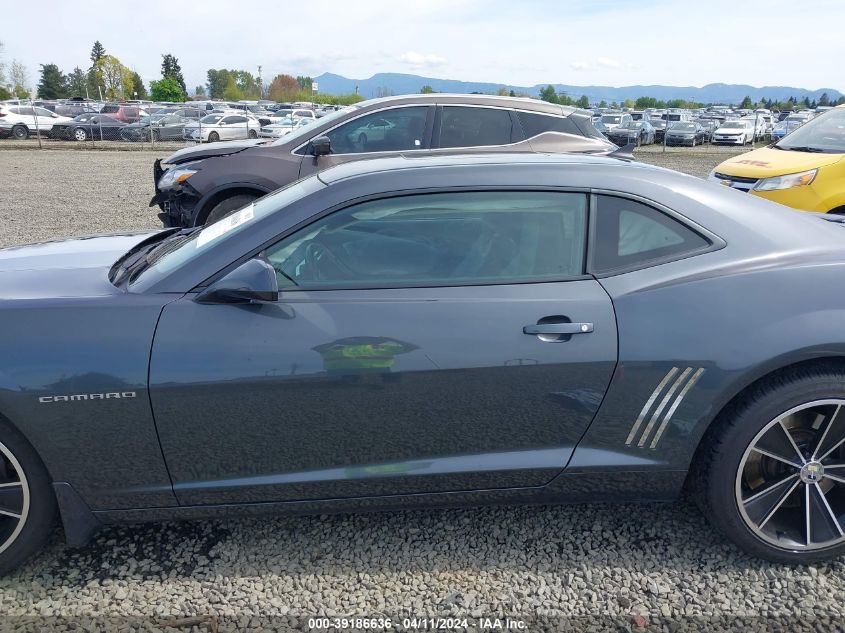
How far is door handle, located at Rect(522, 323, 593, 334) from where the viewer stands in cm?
234

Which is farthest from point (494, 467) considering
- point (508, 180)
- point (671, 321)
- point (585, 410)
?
point (508, 180)

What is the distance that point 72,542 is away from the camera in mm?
2424

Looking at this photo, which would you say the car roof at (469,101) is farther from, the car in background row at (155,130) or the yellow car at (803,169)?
the car in background row at (155,130)

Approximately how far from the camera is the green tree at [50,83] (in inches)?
2837

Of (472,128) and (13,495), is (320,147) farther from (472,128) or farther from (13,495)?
(13,495)

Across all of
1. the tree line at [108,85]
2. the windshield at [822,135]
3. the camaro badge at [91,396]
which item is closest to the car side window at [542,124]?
the windshield at [822,135]

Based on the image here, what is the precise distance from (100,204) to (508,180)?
981cm

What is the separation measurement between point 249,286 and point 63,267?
1.08 metres

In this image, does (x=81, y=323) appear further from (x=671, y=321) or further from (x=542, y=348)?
(x=671, y=321)

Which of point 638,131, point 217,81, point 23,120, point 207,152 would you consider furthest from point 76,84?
point 207,152

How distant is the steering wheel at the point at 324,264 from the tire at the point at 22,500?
3.84 feet

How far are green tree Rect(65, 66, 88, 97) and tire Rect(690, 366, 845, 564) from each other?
8665cm

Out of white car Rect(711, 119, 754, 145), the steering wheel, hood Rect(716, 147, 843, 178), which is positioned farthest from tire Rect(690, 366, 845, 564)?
white car Rect(711, 119, 754, 145)

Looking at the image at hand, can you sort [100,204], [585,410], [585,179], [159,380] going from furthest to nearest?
[100,204]
[585,179]
[585,410]
[159,380]
